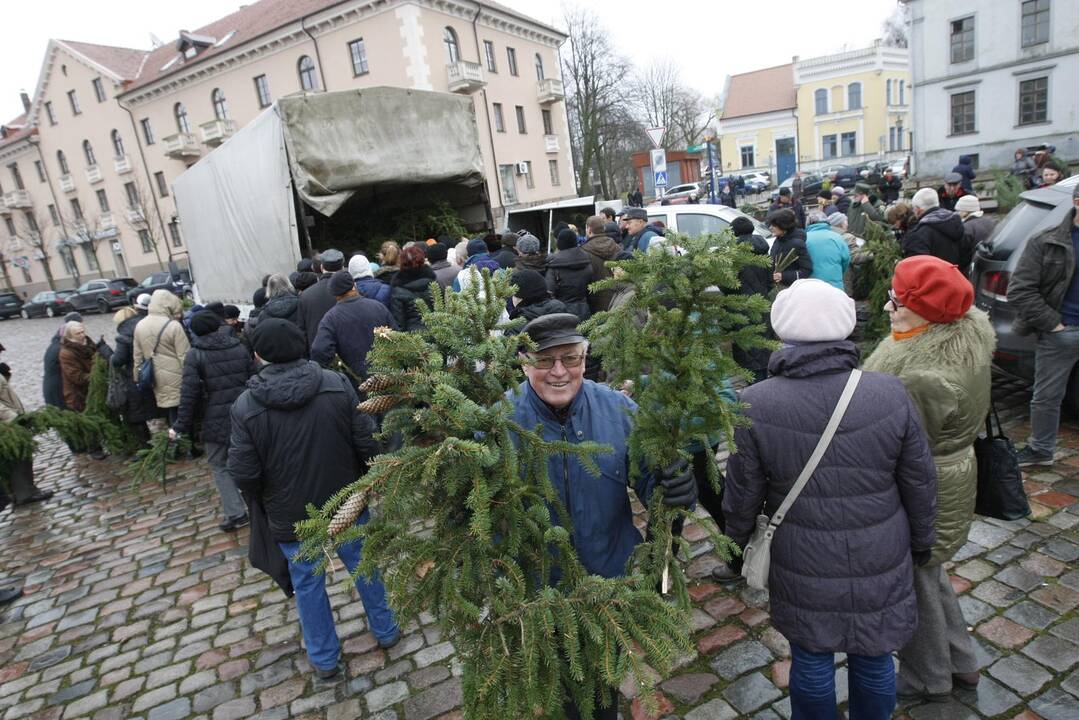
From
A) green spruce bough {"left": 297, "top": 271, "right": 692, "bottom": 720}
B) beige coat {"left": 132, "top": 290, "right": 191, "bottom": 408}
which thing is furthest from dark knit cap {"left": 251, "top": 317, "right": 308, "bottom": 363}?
beige coat {"left": 132, "top": 290, "right": 191, "bottom": 408}

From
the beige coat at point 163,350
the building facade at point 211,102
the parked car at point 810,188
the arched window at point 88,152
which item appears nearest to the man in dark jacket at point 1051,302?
the beige coat at point 163,350

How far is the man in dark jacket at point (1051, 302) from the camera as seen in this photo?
4164mm

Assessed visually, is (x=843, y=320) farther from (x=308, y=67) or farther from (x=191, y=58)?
(x=191, y=58)

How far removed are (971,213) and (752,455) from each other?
6692 millimetres

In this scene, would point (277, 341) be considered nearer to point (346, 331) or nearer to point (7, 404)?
point (346, 331)

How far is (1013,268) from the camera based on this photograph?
4.94 m

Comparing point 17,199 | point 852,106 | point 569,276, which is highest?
point 17,199

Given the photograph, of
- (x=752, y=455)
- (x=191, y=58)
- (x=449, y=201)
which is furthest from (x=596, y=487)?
(x=191, y=58)

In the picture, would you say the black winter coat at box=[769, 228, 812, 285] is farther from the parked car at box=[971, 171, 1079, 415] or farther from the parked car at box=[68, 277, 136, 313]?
the parked car at box=[68, 277, 136, 313]

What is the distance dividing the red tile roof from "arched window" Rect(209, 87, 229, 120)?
45.3 metres

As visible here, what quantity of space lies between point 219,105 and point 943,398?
40.2 metres

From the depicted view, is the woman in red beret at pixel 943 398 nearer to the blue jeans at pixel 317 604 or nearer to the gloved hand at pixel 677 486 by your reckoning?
the gloved hand at pixel 677 486

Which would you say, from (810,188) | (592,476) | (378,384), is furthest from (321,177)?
(810,188)

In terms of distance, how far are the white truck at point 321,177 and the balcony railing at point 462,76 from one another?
65.4ft
